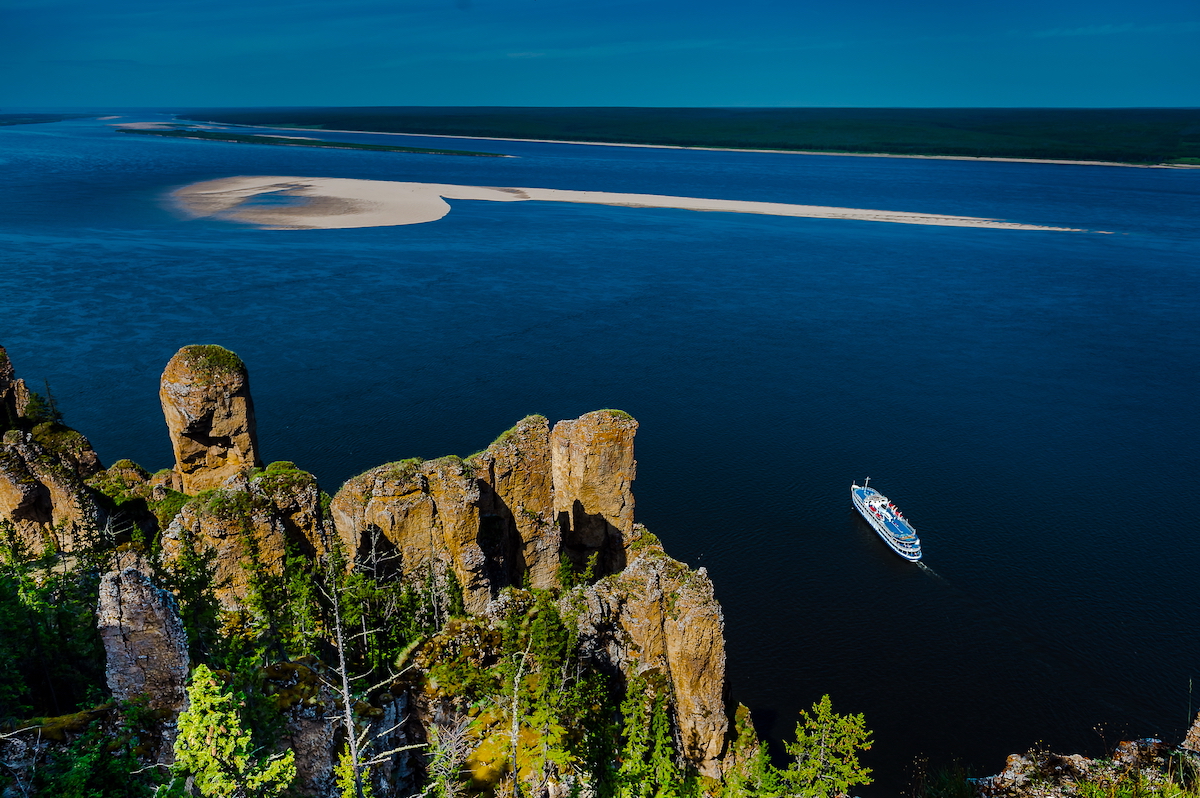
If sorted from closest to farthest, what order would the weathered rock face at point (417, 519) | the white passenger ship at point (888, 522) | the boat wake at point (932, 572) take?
the weathered rock face at point (417, 519) < the boat wake at point (932, 572) < the white passenger ship at point (888, 522)

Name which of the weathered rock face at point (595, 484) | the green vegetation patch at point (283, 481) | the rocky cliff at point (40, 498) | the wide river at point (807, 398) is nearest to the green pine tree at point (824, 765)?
the weathered rock face at point (595, 484)

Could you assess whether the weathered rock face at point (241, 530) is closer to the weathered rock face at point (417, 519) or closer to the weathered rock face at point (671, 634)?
the weathered rock face at point (417, 519)

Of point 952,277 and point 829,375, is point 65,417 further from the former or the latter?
point 952,277

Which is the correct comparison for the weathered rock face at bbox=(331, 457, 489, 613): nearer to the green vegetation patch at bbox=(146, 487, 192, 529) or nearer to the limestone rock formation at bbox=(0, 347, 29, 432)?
the green vegetation patch at bbox=(146, 487, 192, 529)

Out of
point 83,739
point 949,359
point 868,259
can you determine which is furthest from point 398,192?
point 83,739

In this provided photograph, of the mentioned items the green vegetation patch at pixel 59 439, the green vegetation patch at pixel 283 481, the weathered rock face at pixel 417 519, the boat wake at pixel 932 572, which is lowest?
the boat wake at pixel 932 572

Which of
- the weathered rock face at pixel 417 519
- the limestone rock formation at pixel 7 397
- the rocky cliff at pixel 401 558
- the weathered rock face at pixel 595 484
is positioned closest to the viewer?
the rocky cliff at pixel 401 558

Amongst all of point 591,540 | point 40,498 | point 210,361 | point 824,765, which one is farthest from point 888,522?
point 40,498
